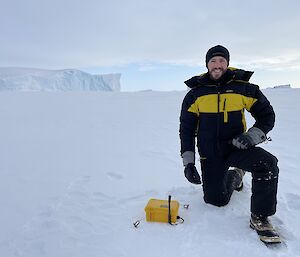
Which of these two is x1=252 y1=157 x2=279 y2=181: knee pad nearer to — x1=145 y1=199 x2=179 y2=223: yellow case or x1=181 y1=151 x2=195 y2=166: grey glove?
x1=181 y1=151 x2=195 y2=166: grey glove

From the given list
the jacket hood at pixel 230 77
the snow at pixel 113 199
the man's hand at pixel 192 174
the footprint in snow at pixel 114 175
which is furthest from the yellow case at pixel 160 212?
the footprint in snow at pixel 114 175

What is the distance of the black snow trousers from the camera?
2.71 m

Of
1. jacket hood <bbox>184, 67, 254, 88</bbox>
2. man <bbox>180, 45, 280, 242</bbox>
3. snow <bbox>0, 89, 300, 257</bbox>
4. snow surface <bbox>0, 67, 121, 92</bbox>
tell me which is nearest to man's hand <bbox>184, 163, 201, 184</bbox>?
man <bbox>180, 45, 280, 242</bbox>

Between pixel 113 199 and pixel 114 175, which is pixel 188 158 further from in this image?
pixel 114 175

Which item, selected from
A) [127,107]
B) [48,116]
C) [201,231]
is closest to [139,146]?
[201,231]

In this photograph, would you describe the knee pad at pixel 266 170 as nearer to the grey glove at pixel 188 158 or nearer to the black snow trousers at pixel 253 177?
the black snow trousers at pixel 253 177

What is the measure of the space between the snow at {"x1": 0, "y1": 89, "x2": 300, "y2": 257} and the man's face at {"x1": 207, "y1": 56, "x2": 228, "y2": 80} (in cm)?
137

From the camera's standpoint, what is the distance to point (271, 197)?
8.93ft

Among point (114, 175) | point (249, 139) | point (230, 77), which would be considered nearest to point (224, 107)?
point (230, 77)

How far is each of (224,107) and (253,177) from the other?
0.73 m

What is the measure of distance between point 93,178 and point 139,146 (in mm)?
2025

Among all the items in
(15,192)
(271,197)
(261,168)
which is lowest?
(15,192)

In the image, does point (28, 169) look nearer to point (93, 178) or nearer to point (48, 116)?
point (93, 178)

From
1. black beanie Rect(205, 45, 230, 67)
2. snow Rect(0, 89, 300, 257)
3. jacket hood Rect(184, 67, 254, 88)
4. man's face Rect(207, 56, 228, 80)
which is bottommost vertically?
snow Rect(0, 89, 300, 257)
